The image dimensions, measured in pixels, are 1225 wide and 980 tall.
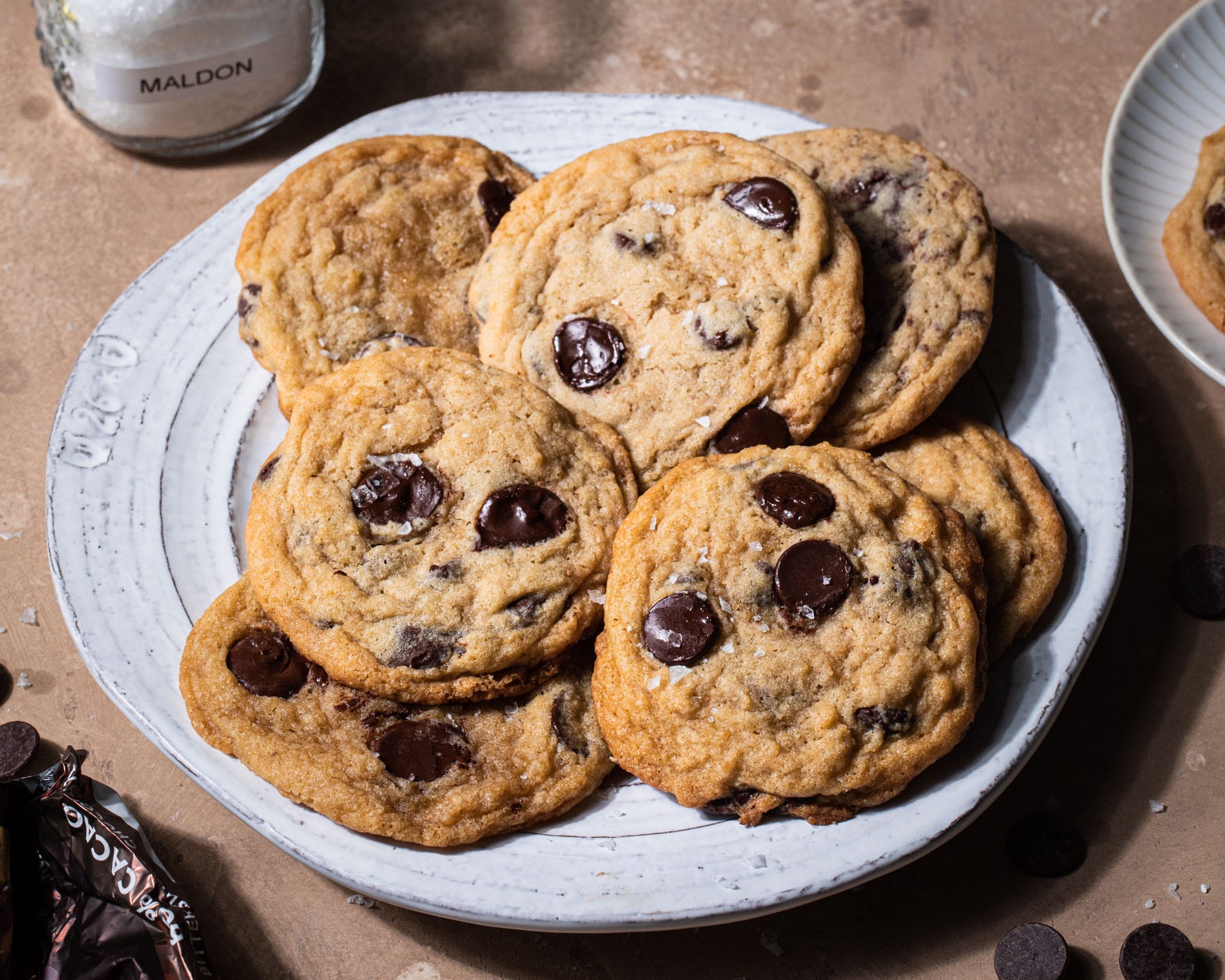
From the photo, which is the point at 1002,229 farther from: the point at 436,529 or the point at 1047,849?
the point at 436,529

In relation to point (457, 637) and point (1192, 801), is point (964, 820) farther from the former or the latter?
point (457, 637)

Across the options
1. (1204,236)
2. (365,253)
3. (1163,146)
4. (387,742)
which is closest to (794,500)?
(387,742)

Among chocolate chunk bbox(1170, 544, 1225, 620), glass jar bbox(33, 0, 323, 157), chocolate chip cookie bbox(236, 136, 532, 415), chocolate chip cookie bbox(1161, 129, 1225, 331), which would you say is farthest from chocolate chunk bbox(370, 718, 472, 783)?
chocolate chip cookie bbox(1161, 129, 1225, 331)

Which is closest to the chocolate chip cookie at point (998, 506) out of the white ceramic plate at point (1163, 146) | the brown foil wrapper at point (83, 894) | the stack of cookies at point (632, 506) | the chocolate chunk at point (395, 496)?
the stack of cookies at point (632, 506)

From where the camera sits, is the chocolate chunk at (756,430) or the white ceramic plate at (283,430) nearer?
the white ceramic plate at (283,430)

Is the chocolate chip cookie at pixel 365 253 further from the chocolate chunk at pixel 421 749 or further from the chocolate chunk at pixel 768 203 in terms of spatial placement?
the chocolate chunk at pixel 421 749

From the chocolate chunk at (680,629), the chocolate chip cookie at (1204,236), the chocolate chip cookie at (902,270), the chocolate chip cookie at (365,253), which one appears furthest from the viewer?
the chocolate chip cookie at (1204,236)

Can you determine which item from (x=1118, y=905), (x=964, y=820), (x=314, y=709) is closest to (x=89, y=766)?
(x=314, y=709)
